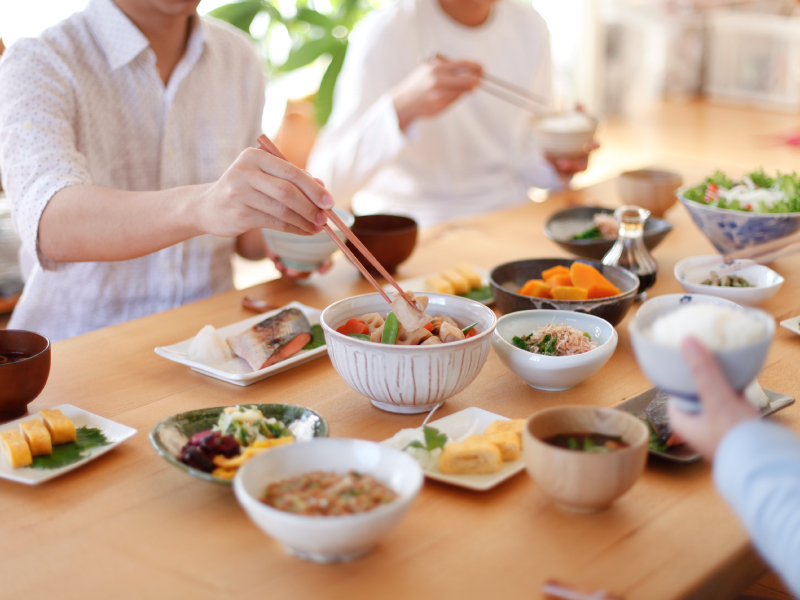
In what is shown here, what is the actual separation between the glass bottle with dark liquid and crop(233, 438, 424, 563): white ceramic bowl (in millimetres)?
859

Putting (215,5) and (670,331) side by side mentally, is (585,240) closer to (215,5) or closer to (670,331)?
(670,331)

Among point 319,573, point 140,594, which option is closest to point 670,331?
point 319,573

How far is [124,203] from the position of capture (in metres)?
1.41

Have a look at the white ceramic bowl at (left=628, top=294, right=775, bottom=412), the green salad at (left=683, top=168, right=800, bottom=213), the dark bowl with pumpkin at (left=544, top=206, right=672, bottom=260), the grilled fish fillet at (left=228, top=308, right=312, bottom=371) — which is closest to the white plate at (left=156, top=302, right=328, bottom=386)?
the grilled fish fillet at (left=228, top=308, right=312, bottom=371)

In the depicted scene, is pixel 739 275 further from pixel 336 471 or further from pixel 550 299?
pixel 336 471

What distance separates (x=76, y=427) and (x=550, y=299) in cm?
81

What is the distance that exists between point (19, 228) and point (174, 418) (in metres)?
0.72

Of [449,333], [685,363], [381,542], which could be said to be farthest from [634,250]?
[381,542]

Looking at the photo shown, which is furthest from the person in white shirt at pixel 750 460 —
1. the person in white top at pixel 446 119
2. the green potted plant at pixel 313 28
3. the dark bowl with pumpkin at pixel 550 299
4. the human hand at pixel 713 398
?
the green potted plant at pixel 313 28

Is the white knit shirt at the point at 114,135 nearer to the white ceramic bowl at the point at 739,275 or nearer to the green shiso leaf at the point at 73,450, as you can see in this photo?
the green shiso leaf at the point at 73,450

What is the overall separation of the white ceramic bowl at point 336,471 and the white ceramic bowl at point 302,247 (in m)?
0.83

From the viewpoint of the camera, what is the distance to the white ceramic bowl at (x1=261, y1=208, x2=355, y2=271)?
1664mm

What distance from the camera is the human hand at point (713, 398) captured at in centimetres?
76

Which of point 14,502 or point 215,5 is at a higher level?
point 215,5
